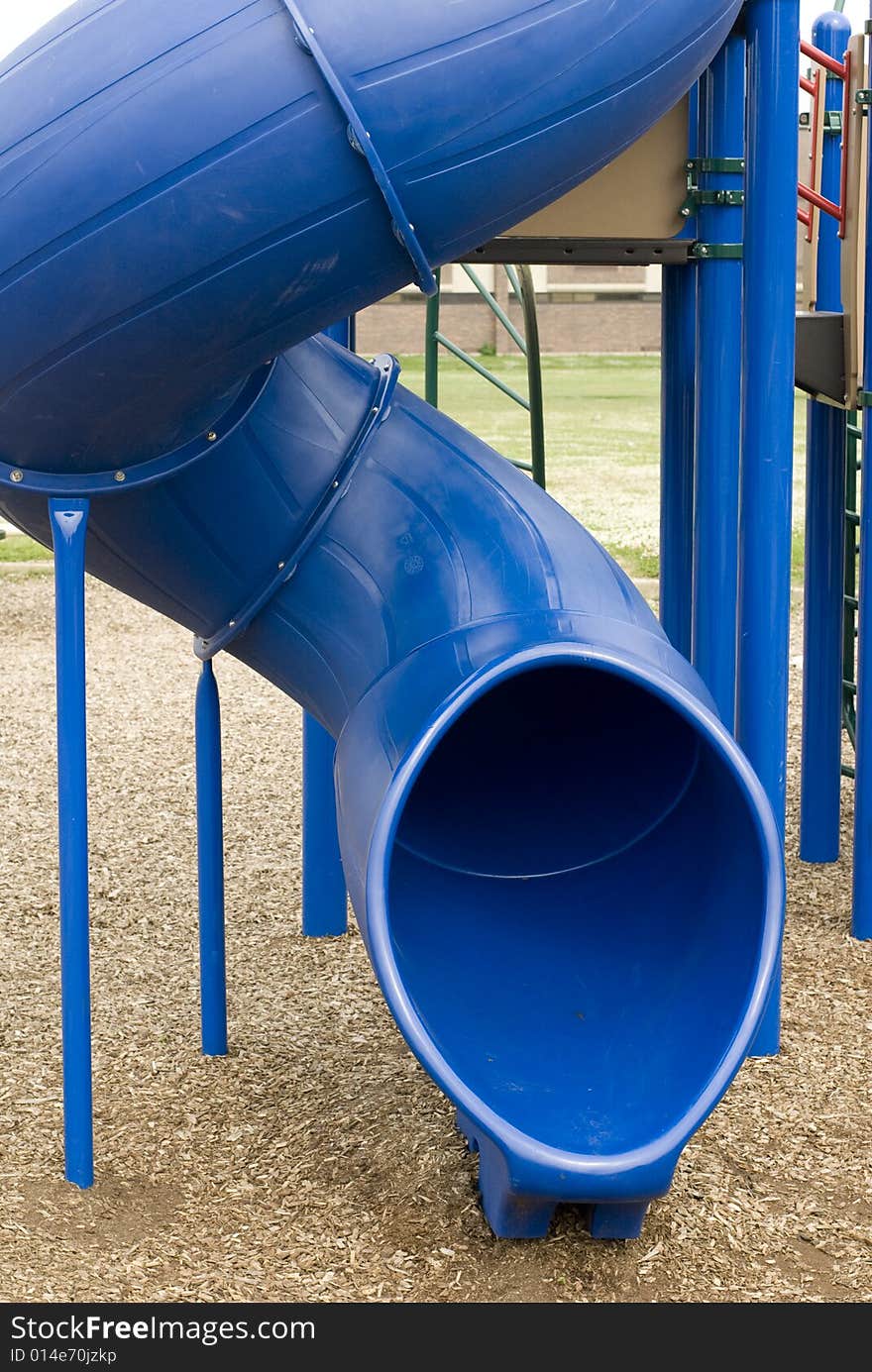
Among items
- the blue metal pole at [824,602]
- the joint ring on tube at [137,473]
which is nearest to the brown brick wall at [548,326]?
the blue metal pole at [824,602]

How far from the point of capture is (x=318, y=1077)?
3.74m

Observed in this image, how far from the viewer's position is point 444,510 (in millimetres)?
3078

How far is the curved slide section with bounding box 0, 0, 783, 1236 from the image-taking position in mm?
2447

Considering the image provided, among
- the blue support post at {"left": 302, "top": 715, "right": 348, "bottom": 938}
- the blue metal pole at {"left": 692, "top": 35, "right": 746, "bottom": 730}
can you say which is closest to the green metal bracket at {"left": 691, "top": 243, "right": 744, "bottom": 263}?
the blue metal pole at {"left": 692, "top": 35, "right": 746, "bottom": 730}

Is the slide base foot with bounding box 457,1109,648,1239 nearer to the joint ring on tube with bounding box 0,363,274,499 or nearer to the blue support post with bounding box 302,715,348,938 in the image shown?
the joint ring on tube with bounding box 0,363,274,499

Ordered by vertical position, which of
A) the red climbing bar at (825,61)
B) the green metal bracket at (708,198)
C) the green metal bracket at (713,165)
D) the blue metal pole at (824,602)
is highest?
the red climbing bar at (825,61)

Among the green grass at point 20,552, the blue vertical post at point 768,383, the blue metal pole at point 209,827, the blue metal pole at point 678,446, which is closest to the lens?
the blue vertical post at point 768,383

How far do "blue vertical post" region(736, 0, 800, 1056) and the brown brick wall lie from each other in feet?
97.2

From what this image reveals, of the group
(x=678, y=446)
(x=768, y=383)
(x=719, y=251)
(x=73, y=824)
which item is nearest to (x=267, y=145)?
(x=73, y=824)

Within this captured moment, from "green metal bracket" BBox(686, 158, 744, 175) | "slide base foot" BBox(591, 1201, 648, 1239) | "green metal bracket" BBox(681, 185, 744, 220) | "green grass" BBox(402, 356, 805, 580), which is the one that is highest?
"green grass" BBox(402, 356, 805, 580)

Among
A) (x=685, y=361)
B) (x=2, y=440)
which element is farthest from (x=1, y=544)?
(x=2, y=440)

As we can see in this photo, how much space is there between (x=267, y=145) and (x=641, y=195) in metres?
1.71

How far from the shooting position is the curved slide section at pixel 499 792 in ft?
8.97

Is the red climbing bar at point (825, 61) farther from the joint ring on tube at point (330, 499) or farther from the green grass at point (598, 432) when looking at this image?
the green grass at point (598, 432)
